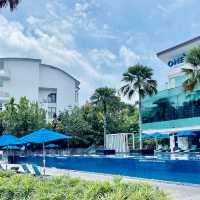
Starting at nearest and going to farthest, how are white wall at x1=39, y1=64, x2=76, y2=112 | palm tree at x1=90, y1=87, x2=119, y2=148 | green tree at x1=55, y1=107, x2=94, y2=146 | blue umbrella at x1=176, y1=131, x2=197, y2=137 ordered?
blue umbrella at x1=176, y1=131, x2=197, y2=137
green tree at x1=55, y1=107, x2=94, y2=146
palm tree at x1=90, y1=87, x2=119, y2=148
white wall at x1=39, y1=64, x2=76, y2=112

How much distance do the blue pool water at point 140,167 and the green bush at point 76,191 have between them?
1098cm

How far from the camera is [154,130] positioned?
46.0m

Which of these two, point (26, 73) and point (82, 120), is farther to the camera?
point (26, 73)

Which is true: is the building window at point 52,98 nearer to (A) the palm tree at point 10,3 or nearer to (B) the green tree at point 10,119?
(B) the green tree at point 10,119

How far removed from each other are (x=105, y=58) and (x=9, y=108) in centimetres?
1926

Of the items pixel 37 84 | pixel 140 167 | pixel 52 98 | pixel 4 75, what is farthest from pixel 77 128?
pixel 52 98

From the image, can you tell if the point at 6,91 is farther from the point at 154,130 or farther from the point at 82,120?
the point at 154,130

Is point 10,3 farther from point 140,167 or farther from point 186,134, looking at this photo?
point 186,134

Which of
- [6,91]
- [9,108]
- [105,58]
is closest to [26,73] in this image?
[6,91]

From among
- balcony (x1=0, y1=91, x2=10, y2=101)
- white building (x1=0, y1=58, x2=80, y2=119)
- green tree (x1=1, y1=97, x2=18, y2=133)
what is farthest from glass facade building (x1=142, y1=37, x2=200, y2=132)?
balcony (x1=0, y1=91, x2=10, y2=101)

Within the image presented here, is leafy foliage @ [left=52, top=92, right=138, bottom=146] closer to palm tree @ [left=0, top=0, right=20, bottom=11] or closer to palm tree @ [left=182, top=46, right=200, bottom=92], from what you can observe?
palm tree @ [left=182, top=46, right=200, bottom=92]

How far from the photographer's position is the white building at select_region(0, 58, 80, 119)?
268ft

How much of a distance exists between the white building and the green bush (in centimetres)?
7156

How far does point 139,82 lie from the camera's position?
145 feet
